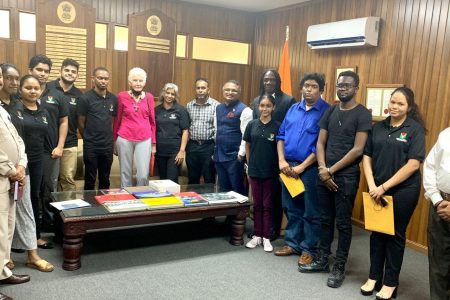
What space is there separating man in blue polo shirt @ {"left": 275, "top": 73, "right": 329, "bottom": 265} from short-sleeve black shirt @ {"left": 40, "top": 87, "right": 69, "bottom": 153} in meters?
1.80

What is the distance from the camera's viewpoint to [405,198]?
7.76 ft

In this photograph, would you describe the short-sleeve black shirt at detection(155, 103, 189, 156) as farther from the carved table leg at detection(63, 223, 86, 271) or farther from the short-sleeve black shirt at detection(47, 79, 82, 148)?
the carved table leg at detection(63, 223, 86, 271)

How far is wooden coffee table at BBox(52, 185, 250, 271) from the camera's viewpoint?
2691 millimetres

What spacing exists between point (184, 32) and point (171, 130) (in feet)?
6.52

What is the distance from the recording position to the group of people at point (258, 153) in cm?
234

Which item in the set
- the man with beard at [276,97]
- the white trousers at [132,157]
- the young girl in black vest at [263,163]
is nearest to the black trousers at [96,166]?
the white trousers at [132,157]

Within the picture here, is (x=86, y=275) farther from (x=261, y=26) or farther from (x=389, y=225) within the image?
(x=261, y=26)

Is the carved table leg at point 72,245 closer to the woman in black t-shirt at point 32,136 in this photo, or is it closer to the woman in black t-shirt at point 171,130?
the woman in black t-shirt at point 32,136

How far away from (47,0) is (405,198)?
418 centimetres

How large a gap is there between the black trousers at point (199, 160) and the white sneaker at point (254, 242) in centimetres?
93

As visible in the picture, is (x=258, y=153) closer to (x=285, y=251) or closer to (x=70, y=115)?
(x=285, y=251)

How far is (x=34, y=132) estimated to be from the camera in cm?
270

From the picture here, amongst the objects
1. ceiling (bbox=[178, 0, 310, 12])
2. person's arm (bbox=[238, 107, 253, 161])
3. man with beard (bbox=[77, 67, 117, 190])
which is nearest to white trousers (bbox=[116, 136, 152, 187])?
man with beard (bbox=[77, 67, 117, 190])

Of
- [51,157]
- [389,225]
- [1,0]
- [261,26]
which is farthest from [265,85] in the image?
[1,0]
